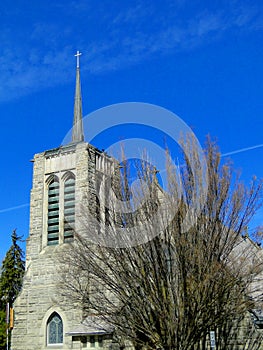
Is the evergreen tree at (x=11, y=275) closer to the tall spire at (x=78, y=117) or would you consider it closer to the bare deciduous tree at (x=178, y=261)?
the tall spire at (x=78, y=117)

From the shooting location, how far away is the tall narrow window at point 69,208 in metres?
20.6

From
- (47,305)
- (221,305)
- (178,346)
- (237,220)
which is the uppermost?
(237,220)

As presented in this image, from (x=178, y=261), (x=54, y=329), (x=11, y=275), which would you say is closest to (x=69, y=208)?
(x=54, y=329)

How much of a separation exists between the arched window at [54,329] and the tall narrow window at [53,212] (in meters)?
3.33

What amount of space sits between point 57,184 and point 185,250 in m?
9.63

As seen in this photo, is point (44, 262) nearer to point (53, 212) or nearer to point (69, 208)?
point (53, 212)

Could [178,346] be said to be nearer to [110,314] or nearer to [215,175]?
[110,314]

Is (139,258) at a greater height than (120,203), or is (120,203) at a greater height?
(120,203)

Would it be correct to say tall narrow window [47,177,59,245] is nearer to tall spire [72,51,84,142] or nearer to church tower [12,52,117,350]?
church tower [12,52,117,350]

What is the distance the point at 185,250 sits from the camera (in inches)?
548

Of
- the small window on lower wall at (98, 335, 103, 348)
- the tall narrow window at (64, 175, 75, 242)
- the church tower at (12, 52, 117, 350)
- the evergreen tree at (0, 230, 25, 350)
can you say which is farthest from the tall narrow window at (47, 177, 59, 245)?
the evergreen tree at (0, 230, 25, 350)

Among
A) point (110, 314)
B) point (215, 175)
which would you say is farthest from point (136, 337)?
point (215, 175)

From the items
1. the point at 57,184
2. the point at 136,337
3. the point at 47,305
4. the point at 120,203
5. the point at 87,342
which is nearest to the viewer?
the point at 136,337

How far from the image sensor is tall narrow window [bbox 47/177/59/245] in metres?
20.9
